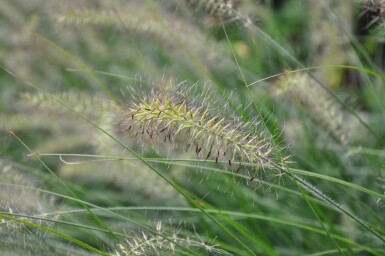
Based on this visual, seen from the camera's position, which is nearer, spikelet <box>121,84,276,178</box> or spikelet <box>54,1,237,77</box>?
spikelet <box>121,84,276,178</box>

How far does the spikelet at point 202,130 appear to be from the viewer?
1.63 meters

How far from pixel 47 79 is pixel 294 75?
2.32 m

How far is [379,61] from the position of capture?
4270 mm

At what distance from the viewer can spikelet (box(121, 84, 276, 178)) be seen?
5.33ft

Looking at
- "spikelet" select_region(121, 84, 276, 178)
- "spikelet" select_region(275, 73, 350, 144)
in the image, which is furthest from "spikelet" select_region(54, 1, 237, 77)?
"spikelet" select_region(121, 84, 276, 178)

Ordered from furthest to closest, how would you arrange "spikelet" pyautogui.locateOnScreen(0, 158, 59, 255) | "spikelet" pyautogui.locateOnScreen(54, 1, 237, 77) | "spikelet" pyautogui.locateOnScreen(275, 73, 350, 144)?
1. "spikelet" pyautogui.locateOnScreen(54, 1, 237, 77)
2. "spikelet" pyautogui.locateOnScreen(275, 73, 350, 144)
3. "spikelet" pyautogui.locateOnScreen(0, 158, 59, 255)

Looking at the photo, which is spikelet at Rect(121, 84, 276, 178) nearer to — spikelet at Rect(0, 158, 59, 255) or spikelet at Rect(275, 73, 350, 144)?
spikelet at Rect(0, 158, 59, 255)

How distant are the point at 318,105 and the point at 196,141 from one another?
1265 mm

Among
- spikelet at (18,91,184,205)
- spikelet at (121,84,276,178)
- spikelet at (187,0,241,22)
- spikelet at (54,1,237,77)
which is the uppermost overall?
spikelet at (187,0,241,22)

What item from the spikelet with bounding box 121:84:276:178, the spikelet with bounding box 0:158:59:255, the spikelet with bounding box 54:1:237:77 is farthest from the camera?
the spikelet with bounding box 54:1:237:77

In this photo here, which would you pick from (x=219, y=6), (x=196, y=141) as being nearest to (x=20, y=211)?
(x=196, y=141)

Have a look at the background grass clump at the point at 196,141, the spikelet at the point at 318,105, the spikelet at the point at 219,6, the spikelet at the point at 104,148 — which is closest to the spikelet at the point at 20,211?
the background grass clump at the point at 196,141

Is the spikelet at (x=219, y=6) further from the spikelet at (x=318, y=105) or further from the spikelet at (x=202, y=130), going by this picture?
the spikelet at (x=202, y=130)

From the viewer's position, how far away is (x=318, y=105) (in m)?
2.77
